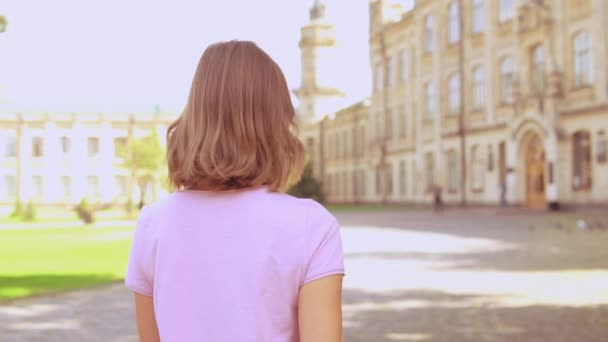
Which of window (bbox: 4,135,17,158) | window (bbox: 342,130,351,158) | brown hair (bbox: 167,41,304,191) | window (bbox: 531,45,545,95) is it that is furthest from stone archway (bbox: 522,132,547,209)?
window (bbox: 4,135,17,158)

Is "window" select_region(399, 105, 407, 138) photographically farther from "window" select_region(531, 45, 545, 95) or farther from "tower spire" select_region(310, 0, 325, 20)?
"tower spire" select_region(310, 0, 325, 20)

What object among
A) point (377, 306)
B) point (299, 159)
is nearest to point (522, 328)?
point (377, 306)

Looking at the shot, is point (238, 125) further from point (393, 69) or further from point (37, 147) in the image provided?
point (37, 147)

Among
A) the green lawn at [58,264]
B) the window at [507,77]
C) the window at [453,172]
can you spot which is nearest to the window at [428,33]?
the window at [453,172]

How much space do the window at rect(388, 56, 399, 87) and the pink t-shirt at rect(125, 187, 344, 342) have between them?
174ft

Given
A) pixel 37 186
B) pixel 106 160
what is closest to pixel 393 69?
pixel 106 160

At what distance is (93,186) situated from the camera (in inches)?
3236

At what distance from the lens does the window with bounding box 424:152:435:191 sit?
157 ft

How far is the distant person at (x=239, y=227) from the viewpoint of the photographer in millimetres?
1828

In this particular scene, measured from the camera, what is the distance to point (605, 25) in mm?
32094

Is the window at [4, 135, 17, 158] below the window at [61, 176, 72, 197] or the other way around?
the other way around

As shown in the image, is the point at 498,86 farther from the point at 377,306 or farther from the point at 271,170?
the point at 271,170

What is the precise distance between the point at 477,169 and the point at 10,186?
2081 inches

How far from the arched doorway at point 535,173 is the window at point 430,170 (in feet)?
→ 34.7
